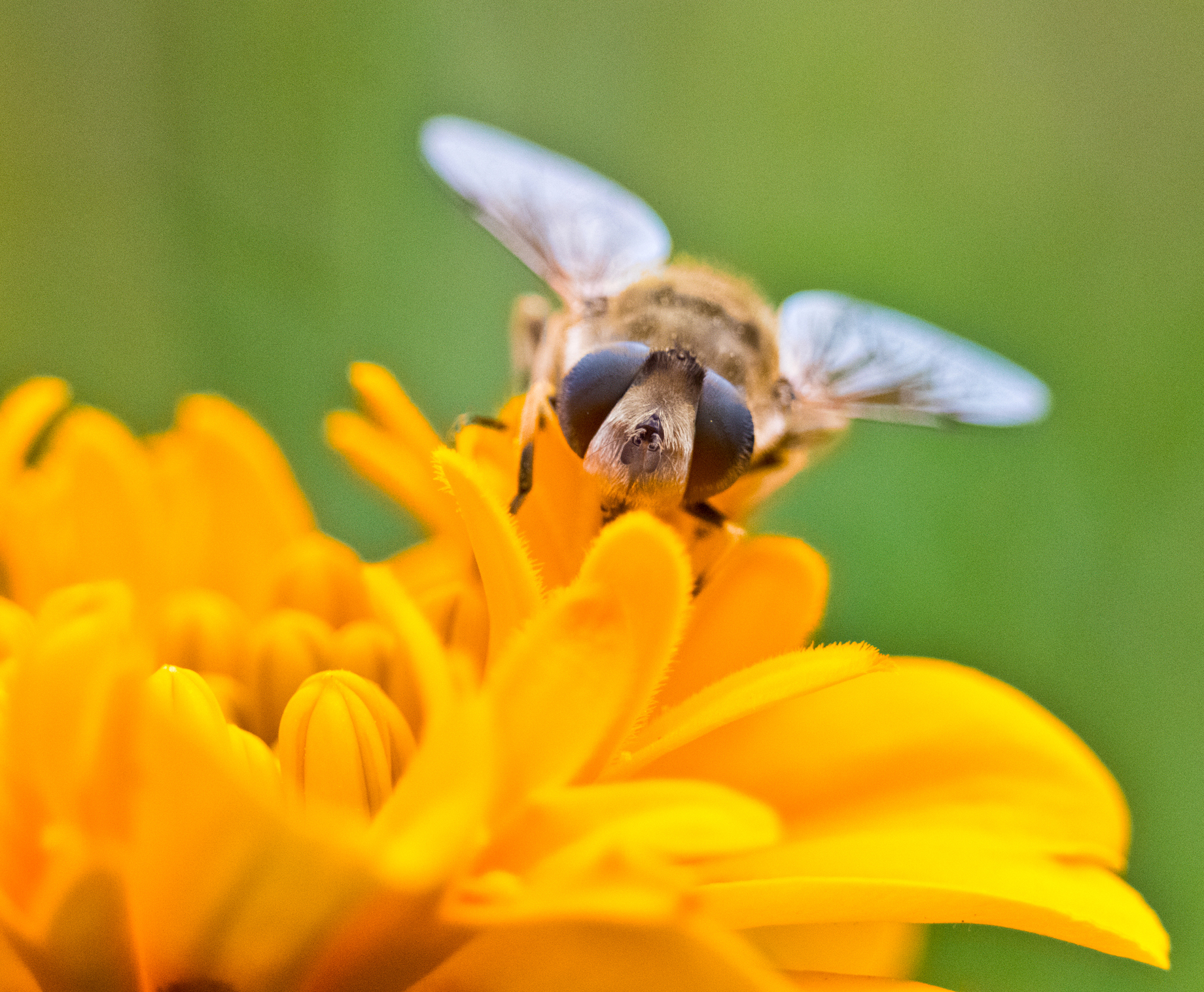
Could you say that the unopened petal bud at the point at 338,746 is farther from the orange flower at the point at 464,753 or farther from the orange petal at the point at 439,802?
the orange petal at the point at 439,802

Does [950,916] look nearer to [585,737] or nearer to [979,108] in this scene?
[585,737]

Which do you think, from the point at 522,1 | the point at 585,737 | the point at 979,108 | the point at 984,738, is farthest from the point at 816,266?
the point at 585,737

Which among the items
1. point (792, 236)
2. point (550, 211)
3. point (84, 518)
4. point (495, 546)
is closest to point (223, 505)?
point (84, 518)

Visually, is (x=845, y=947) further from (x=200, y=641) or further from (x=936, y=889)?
(x=200, y=641)

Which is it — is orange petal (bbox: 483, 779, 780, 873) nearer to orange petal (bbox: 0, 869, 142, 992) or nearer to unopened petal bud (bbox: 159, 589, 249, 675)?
orange petal (bbox: 0, 869, 142, 992)

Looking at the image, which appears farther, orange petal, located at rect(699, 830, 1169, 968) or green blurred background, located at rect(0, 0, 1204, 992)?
green blurred background, located at rect(0, 0, 1204, 992)

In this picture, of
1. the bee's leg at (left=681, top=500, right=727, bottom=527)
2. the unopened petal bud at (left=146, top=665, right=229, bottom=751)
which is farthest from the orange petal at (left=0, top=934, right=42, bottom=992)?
the bee's leg at (left=681, top=500, right=727, bottom=527)

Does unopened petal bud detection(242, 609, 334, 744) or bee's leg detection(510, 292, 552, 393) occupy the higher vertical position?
bee's leg detection(510, 292, 552, 393)
